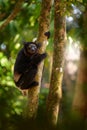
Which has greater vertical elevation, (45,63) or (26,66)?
(26,66)

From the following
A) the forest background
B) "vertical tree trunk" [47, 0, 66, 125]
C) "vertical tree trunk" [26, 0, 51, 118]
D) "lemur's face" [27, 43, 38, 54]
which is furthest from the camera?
"lemur's face" [27, 43, 38, 54]

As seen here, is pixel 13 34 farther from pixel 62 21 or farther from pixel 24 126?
pixel 24 126

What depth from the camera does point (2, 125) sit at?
0.64 meters

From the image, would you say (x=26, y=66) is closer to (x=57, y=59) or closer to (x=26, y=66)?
(x=26, y=66)

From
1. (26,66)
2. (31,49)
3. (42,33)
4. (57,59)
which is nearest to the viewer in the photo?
(42,33)

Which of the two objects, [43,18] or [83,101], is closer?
[83,101]

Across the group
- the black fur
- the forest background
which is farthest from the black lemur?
the forest background

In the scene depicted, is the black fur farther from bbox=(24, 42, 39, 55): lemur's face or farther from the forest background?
the forest background

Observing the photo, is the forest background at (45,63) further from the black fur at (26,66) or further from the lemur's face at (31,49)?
the lemur's face at (31,49)

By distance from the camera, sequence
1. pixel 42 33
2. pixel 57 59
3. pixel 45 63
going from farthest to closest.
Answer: pixel 45 63
pixel 57 59
pixel 42 33

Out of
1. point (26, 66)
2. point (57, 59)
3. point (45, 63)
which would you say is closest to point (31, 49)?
point (26, 66)

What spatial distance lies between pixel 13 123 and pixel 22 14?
19.4 ft

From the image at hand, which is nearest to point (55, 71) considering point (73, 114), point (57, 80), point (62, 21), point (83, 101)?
point (57, 80)

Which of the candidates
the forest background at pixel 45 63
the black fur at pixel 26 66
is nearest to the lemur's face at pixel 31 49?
the black fur at pixel 26 66
